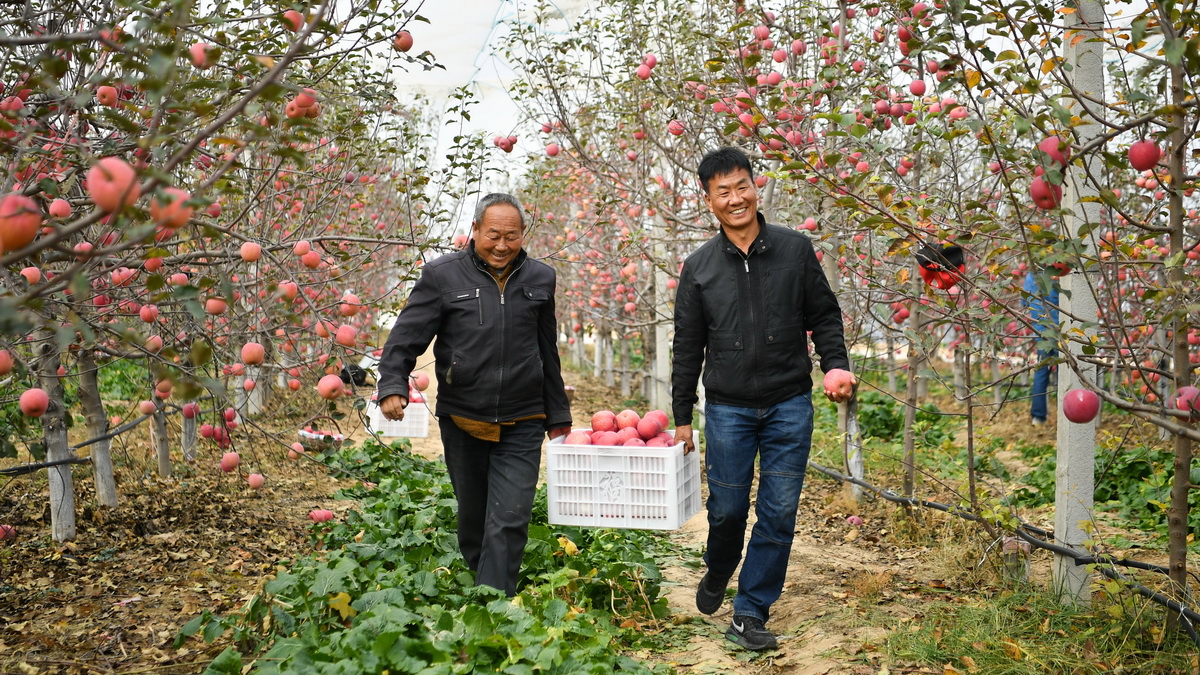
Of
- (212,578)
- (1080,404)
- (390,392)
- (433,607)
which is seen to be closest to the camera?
(1080,404)

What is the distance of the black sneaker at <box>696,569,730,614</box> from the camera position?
3939 mm

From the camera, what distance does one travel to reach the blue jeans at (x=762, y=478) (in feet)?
12.0

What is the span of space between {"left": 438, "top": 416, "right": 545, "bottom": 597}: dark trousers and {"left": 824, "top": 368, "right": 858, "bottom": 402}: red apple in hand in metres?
1.07

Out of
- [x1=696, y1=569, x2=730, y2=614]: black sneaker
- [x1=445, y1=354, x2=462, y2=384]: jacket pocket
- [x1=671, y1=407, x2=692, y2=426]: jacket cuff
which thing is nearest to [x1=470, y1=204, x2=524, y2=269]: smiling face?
[x1=445, y1=354, x2=462, y2=384]: jacket pocket

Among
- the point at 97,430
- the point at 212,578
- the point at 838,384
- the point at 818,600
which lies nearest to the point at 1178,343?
the point at 838,384

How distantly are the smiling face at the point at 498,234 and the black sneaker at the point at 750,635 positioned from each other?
1.58 meters

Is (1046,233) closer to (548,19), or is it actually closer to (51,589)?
(51,589)

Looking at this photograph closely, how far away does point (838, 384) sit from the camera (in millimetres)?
3518

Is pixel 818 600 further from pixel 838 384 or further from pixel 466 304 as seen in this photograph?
pixel 466 304

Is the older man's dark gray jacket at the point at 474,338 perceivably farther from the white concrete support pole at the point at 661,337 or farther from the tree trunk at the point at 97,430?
the white concrete support pole at the point at 661,337

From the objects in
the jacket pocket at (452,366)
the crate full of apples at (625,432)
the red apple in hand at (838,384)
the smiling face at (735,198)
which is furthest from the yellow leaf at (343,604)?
the smiling face at (735,198)

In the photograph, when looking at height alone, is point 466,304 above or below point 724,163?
below

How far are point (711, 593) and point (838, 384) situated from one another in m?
1.02

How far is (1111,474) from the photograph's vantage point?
21.7 feet
